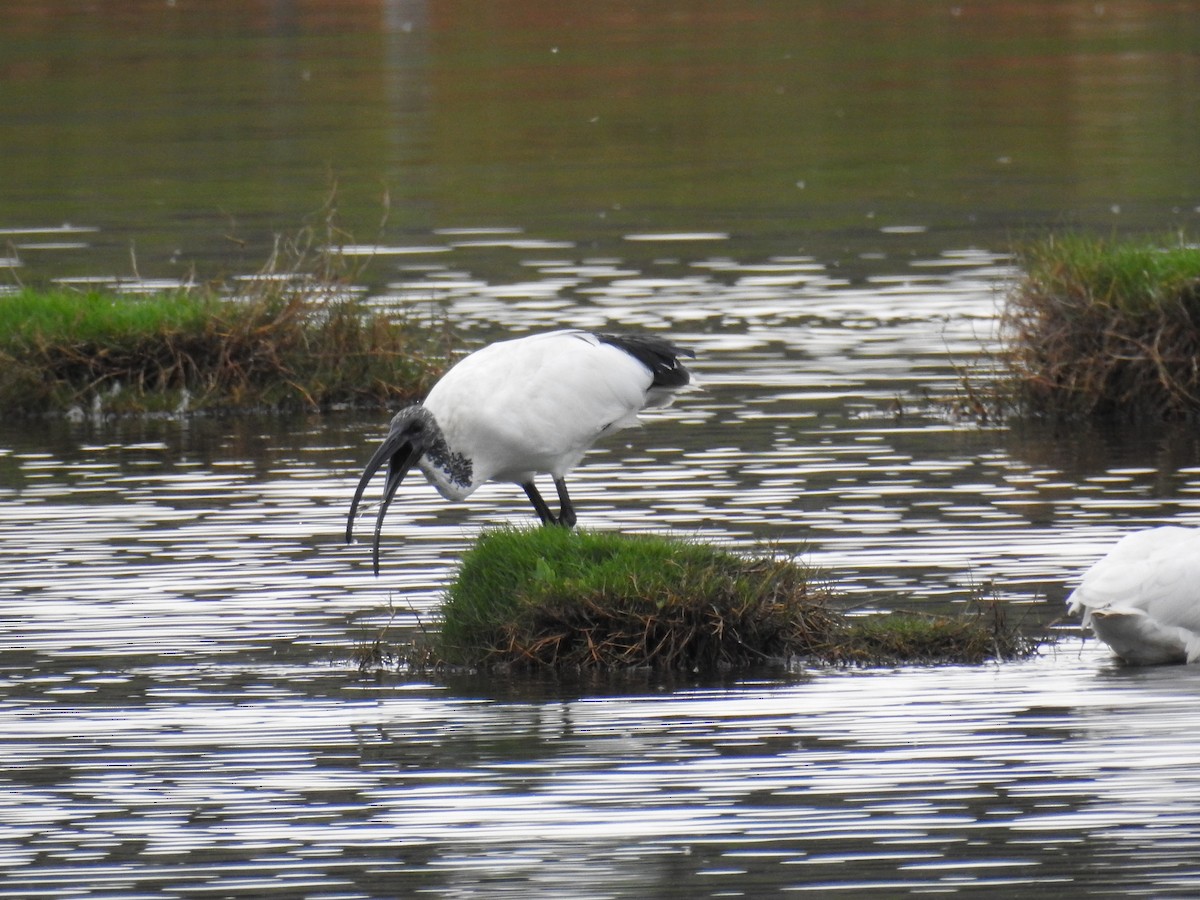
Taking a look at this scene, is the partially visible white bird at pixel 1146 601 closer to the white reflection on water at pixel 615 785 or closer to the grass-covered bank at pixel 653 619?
the white reflection on water at pixel 615 785

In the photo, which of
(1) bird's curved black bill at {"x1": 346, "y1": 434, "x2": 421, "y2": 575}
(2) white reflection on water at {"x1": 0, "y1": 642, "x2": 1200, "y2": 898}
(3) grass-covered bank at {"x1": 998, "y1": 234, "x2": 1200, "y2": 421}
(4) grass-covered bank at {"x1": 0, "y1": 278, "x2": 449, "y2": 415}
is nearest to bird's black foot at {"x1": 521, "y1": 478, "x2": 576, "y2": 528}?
(1) bird's curved black bill at {"x1": 346, "y1": 434, "x2": 421, "y2": 575}

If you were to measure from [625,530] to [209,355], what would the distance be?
5910 mm

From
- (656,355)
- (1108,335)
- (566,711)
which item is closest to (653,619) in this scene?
(566,711)

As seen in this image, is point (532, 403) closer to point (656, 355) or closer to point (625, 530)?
point (656, 355)

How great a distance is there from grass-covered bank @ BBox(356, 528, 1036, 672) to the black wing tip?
6.60 ft

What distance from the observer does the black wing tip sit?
43.1ft

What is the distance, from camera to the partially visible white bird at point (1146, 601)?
34.8ft

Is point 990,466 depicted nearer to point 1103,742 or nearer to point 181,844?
point 1103,742

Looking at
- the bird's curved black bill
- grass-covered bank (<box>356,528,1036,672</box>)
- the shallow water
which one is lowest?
the shallow water

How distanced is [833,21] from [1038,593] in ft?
192

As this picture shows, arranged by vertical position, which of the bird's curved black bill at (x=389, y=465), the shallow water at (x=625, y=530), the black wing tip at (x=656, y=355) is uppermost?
the black wing tip at (x=656, y=355)

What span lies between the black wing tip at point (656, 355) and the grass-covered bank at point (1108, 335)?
4536mm

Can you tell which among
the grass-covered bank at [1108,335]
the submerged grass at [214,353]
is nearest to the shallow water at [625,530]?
the submerged grass at [214,353]

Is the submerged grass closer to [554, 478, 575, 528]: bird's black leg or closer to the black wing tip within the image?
the black wing tip
